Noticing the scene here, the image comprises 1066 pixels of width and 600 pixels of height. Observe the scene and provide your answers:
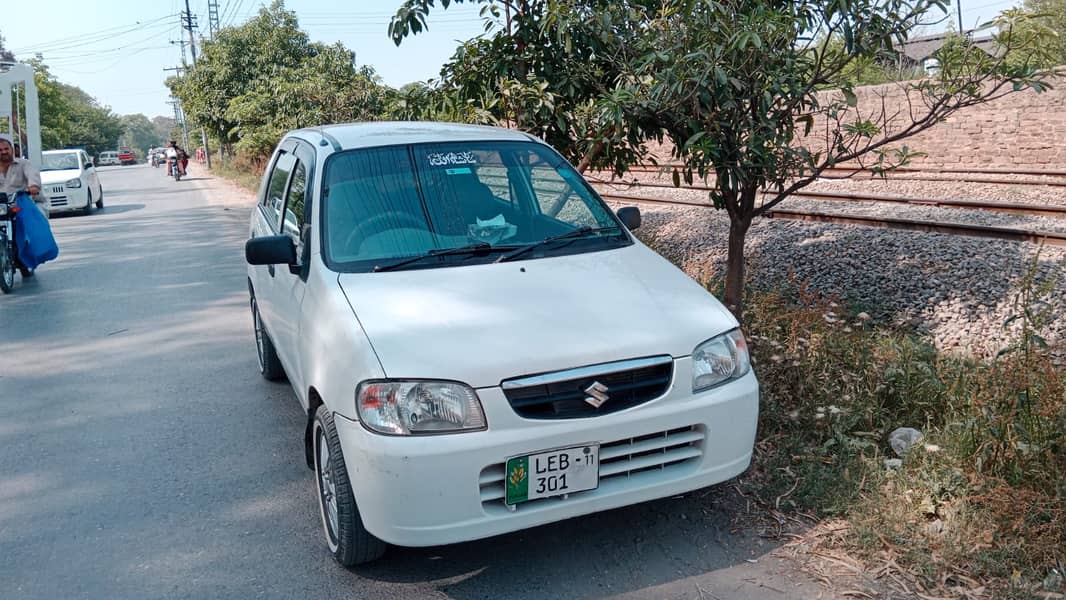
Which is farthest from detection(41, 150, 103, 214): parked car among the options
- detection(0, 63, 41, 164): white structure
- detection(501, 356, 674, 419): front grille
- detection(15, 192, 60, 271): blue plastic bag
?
detection(501, 356, 674, 419): front grille

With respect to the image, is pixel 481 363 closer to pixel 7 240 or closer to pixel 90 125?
pixel 7 240

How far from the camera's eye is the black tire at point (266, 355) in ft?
19.6

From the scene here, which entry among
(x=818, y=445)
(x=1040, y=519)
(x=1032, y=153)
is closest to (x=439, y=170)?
(x=818, y=445)

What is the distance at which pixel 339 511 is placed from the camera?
3461 mm

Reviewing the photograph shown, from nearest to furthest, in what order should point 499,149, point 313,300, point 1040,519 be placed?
point 1040,519 → point 313,300 → point 499,149

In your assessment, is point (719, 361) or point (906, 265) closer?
point (719, 361)

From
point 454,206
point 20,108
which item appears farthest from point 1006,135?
point 20,108

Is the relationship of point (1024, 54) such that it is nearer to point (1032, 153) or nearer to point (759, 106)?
point (759, 106)

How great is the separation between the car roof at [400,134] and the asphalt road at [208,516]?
1.72m

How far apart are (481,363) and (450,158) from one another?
1.73 m

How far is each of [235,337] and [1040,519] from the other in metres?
6.03

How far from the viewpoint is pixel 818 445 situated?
451 centimetres

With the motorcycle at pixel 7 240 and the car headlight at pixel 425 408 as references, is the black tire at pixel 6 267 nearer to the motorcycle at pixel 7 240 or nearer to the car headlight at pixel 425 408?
the motorcycle at pixel 7 240

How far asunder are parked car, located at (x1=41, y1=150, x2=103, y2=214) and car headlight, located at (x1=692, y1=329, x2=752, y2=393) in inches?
723
